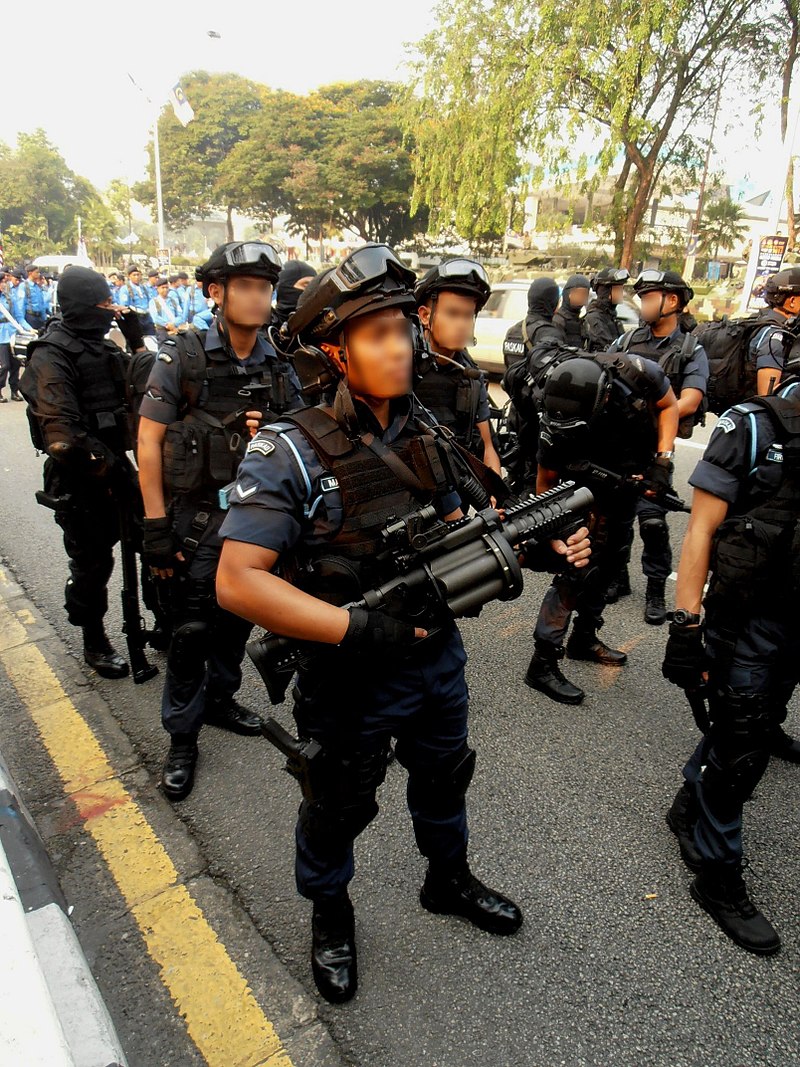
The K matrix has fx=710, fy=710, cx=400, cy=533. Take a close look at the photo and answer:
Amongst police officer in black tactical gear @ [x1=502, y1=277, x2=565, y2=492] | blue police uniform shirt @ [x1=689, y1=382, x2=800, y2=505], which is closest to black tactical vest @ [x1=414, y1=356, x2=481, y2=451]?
police officer in black tactical gear @ [x1=502, y1=277, x2=565, y2=492]

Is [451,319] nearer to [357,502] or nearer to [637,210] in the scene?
[357,502]

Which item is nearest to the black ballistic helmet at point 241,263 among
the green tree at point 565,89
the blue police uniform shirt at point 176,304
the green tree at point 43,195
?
the blue police uniform shirt at point 176,304

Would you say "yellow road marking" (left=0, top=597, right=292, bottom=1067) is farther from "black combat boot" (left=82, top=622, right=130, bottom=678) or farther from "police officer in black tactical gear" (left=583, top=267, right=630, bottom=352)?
"police officer in black tactical gear" (left=583, top=267, right=630, bottom=352)

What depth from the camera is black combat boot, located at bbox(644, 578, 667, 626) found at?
4.50m

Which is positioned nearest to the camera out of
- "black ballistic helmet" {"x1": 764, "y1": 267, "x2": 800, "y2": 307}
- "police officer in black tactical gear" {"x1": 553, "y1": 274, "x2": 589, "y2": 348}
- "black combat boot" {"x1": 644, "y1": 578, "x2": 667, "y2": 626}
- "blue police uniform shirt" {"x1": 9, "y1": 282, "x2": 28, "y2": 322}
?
"black ballistic helmet" {"x1": 764, "y1": 267, "x2": 800, "y2": 307}

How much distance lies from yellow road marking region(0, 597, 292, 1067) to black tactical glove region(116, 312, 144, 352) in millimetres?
1908

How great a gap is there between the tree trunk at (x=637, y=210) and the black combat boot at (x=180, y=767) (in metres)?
20.5

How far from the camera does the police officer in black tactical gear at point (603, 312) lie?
643 cm

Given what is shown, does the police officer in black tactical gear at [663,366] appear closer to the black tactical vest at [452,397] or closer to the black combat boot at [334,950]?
the black tactical vest at [452,397]

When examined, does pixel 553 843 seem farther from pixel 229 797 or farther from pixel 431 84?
pixel 431 84

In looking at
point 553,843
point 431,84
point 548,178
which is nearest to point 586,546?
point 553,843

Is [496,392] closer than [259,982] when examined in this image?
No

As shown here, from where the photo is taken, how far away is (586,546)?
2113 millimetres

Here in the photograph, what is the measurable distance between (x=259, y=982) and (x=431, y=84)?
25.0m
